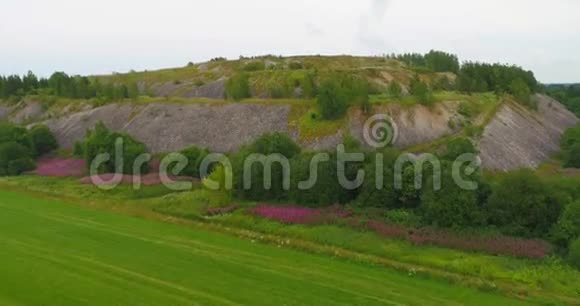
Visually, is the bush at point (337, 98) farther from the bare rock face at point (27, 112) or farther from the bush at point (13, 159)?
the bare rock face at point (27, 112)

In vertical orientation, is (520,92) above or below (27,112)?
above

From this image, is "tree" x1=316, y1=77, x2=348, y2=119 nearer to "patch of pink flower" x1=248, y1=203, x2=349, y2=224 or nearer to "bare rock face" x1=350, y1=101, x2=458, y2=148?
"bare rock face" x1=350, y1=101, x2=458, y2=148

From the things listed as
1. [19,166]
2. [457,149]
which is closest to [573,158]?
[457,149]

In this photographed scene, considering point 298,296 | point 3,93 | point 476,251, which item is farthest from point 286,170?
point 3,93

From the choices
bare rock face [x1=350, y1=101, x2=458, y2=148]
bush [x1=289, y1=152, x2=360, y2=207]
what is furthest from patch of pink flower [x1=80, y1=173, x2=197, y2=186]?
bare rock face [x1=350, y1=101, x2=458, y2=148]

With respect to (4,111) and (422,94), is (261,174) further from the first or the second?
(4,111)

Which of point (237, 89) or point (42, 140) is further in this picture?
point (237, 89)

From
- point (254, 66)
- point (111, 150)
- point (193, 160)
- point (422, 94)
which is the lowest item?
point (193, 160)
